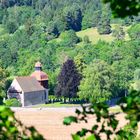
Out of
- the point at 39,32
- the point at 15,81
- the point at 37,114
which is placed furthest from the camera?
the point at 39,32

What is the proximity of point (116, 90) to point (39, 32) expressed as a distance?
5120 cm

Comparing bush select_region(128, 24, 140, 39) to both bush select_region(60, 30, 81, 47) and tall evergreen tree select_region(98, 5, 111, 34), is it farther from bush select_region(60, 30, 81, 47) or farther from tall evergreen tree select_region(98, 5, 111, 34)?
tall evergreen tree select_region(98, 5, 111, 34)

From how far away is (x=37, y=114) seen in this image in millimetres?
56062

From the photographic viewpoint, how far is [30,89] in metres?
67.1

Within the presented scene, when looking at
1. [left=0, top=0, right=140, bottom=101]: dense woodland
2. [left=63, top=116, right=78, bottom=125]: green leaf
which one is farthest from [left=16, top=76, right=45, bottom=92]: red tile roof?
[left=63, top=116, right=78, bottom=125]: green leaf

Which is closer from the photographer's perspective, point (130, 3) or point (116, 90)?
point (130, 3)

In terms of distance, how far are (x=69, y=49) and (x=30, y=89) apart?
35994 mm

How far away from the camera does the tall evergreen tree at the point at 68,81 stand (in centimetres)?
6669

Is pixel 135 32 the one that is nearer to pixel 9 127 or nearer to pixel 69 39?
pixel 69 39

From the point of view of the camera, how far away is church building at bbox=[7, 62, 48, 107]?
218 feet

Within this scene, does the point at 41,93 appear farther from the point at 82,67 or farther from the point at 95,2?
the point at 95,2

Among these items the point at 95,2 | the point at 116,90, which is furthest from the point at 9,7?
the point at 116,90

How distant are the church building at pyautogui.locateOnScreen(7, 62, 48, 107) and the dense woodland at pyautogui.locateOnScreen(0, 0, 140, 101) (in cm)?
128

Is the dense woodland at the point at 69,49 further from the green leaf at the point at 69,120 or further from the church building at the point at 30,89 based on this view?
the green leaf at the point at 69,120
